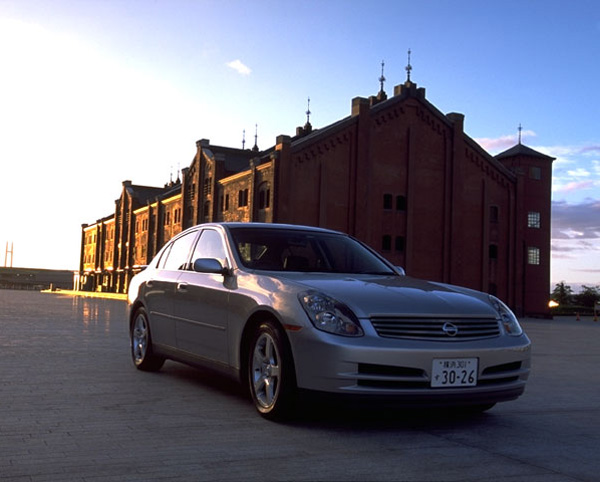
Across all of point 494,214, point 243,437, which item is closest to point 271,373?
point 243,437

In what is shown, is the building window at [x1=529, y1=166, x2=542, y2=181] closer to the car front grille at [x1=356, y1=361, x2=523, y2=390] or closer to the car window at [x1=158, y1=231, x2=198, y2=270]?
the car window at [x1=158, y1=231, x2=198, y2=270]

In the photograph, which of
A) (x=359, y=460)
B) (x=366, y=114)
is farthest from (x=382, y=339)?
(x=366, y=114)

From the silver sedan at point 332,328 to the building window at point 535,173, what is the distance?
43.6 meters

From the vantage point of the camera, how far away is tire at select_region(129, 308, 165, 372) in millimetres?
7809

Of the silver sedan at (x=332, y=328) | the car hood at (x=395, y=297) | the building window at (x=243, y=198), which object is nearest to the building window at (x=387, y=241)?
the building window at (x=243, y=198)

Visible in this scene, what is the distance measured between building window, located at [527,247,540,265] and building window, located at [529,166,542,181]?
496cm

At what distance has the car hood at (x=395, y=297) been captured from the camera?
16.3 ft

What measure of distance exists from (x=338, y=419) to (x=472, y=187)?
4059cm

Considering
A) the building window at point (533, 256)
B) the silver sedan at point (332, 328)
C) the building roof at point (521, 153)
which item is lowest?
the silver sedan at point (332, 328)

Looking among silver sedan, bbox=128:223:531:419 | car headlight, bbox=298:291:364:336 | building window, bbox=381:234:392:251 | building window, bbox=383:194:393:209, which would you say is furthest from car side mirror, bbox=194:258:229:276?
building window, bbox=383:194:393:209

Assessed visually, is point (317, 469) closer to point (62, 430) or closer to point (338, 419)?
point (338, 419)

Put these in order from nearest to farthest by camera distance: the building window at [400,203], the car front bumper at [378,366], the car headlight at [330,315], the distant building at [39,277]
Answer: the car front bumper at [378,366], the car headlight at [330,315], the building window at [400,203], the distant building at [39,277]

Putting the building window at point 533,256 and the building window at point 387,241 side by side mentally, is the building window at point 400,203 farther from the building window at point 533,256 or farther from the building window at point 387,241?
the building window at point 533,256

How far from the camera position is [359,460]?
13.6 ft
